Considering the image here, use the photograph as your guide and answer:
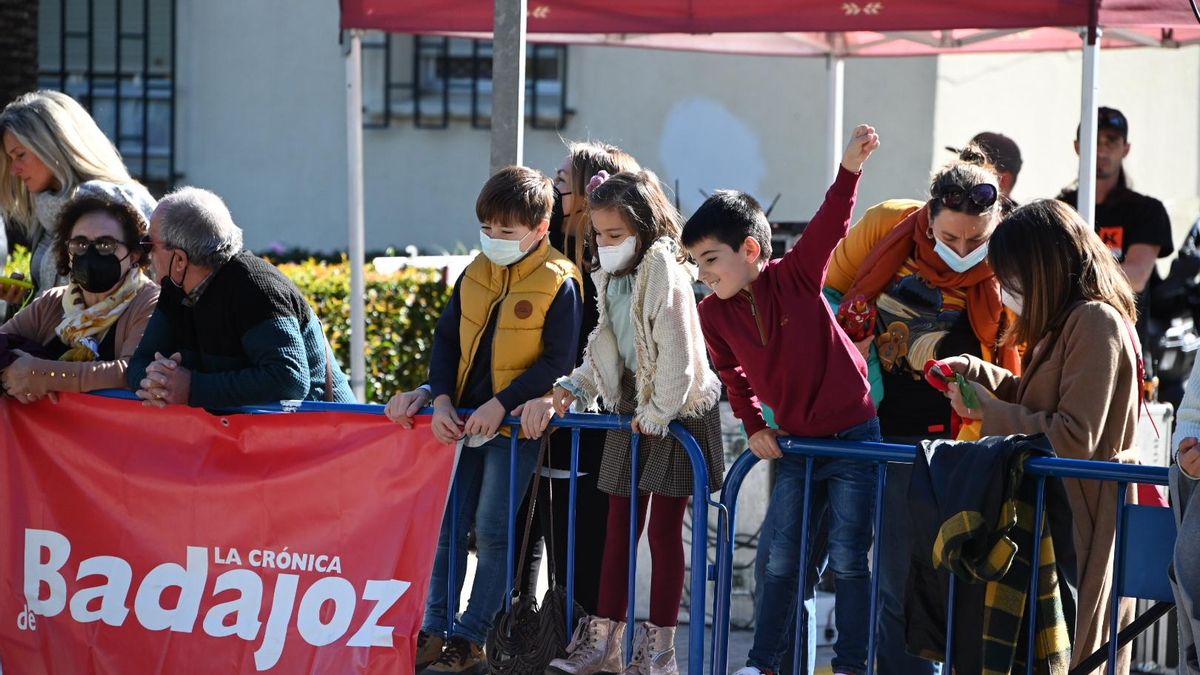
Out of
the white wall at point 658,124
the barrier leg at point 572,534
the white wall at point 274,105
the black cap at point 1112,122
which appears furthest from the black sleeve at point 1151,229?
the white wall at point 274,105

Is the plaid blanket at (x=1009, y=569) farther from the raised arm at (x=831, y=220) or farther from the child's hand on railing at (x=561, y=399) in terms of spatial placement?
the child's hand on railing at (x=561, y=399)

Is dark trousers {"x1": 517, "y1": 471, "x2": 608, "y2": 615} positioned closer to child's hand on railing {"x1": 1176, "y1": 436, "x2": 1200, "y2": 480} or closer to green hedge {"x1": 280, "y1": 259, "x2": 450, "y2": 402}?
child's hand on railing {"x1": 1176, "y1": 436, "x2": 1200, "y2": 480}

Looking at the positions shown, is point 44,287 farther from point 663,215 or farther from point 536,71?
point 536,71

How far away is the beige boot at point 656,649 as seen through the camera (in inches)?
180

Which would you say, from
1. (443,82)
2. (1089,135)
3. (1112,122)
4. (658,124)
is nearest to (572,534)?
(1089,135)

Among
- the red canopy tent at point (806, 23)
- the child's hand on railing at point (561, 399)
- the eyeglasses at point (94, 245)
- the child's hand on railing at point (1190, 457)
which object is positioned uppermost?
the red canopy tent at point (806, 23)

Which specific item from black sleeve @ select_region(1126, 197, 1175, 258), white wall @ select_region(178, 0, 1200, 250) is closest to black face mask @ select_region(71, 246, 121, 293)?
black sleeve @ select_region(1126, 197, 1175, 258)

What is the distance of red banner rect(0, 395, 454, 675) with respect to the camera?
454 centimetres

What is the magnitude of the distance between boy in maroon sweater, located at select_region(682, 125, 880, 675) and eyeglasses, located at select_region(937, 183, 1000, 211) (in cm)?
53

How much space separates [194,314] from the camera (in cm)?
468

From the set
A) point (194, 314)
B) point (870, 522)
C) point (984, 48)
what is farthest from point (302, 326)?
point (984, 48)

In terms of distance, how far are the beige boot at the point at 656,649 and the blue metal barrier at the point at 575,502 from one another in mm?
141

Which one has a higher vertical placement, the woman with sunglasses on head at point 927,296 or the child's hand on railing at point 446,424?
the woman with sunglasses on head at point 927,296

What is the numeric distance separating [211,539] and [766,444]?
184 centimetres
